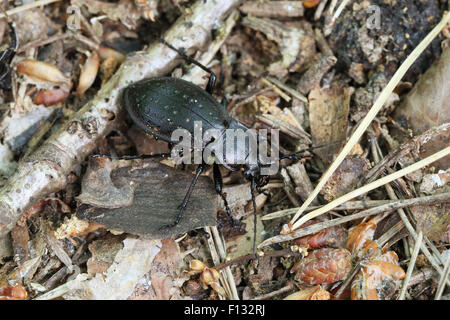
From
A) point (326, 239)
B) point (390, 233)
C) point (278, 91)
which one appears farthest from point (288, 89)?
point (390, 233)

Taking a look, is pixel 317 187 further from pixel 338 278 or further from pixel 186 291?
pixel 186 291

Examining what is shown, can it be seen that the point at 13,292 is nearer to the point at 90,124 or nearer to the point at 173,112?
the point at 90,124

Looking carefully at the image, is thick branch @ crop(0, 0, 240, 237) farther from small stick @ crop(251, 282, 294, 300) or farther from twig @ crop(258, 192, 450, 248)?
small stick @ crop(251, 282, 294, 300)

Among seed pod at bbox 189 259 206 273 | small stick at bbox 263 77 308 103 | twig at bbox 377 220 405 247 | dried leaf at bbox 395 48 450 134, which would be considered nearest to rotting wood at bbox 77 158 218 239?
seed pod at bbox 189 259 206 273

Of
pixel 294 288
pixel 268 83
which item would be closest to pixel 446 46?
pixel 268 83

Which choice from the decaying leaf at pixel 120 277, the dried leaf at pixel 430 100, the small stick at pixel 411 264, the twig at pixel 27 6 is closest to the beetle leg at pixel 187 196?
the decaying leaf at pixel 120 277

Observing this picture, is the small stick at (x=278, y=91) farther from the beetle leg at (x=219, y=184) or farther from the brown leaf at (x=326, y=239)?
the brown leaf at (x=326, y=239)
